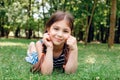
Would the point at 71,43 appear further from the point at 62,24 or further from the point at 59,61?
the point at 59,61

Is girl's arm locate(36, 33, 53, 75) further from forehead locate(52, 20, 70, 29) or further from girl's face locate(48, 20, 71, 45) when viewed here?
forehead locate(52, 20, 70, 29)

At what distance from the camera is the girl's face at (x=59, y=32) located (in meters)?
5.56

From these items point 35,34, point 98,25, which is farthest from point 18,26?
point 98,25

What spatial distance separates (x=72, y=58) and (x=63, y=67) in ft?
1.16

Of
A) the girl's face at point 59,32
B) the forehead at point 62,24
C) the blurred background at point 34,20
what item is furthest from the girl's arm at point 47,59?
the blurred background at point 34,20

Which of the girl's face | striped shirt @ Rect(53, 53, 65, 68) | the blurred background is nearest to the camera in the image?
the girl's face

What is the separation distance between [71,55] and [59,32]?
50cm

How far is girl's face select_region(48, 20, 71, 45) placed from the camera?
18.2ft

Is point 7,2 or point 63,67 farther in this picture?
point 7,2

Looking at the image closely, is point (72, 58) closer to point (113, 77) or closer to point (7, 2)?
point (113, 77)

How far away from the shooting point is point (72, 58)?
5.77 meters

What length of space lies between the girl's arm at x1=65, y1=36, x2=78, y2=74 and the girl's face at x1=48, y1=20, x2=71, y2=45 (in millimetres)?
111

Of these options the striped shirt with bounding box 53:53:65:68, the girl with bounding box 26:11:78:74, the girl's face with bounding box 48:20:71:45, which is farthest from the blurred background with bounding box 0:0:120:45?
the girl's face with bounding box 48:20:71:45

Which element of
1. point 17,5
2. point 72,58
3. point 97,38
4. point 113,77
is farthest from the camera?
point 97,38
